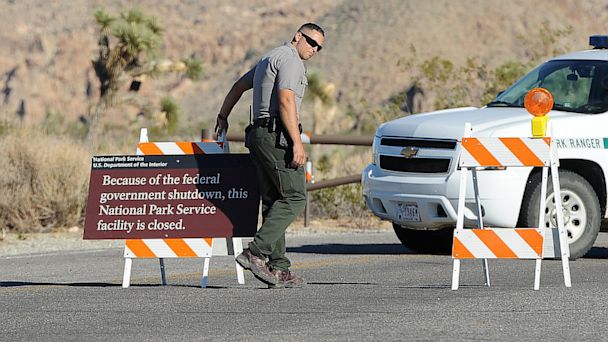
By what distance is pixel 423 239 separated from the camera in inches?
590

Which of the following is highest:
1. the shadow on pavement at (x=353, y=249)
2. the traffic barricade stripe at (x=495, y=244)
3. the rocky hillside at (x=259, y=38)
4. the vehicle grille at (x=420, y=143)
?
the vehicle grille at (x=420, y=143)

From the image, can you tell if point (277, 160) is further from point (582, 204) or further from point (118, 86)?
point (118, 86)

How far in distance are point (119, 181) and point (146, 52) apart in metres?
23.2

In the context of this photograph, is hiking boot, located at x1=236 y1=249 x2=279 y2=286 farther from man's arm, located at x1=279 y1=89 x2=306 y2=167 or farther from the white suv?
the white suv

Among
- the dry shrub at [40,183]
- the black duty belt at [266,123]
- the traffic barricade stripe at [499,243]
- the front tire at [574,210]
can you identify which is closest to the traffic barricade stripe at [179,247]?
the black duty belt at [266,123]

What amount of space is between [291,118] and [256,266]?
3.83 ft

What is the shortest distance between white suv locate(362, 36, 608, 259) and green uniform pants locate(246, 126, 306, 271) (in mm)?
3005

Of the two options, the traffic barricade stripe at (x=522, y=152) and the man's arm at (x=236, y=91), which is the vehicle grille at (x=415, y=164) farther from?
the man's arm at (x=236, y=91)

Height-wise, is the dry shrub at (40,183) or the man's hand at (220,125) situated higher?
the man's hand at (220,125)

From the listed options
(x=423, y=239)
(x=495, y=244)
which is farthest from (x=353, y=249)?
(x=495, y=244)

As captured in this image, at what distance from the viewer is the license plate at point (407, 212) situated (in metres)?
13.8

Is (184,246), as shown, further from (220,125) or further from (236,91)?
(236,91)

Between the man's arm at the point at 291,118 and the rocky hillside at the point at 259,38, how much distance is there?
62.2 metres

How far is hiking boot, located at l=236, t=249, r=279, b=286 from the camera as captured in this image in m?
10.7
